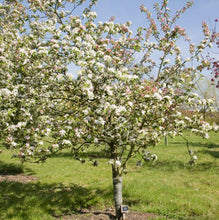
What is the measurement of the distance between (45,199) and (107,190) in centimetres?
278

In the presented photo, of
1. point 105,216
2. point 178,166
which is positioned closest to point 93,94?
point 105,216

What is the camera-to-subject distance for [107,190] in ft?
34.9

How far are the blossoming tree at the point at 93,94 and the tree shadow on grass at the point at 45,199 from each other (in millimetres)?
2210

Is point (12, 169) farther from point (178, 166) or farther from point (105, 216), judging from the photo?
point (178, 166)

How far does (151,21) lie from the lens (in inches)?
411

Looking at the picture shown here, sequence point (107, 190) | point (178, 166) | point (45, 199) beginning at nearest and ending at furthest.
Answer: point (45, 199) → point (107, 190) → point (178, 166)

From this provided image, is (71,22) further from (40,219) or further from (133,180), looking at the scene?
(133,180)

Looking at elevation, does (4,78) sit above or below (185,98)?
above

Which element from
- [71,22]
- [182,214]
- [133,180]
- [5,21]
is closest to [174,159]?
[133,180]

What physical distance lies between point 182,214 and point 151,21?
26.6 ft

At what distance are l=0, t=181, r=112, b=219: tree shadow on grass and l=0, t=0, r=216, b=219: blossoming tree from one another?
7.25ft

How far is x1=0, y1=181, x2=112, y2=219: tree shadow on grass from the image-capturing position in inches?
334

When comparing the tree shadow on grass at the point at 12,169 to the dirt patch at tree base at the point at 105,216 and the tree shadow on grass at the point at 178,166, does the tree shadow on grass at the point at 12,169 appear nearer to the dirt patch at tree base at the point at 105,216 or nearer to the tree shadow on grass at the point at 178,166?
the dirt patch at tree base at the point at 105,216

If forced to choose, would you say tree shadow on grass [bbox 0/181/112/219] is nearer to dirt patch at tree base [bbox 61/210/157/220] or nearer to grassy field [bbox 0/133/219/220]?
grassy field [bbox 0/133/219/220]
